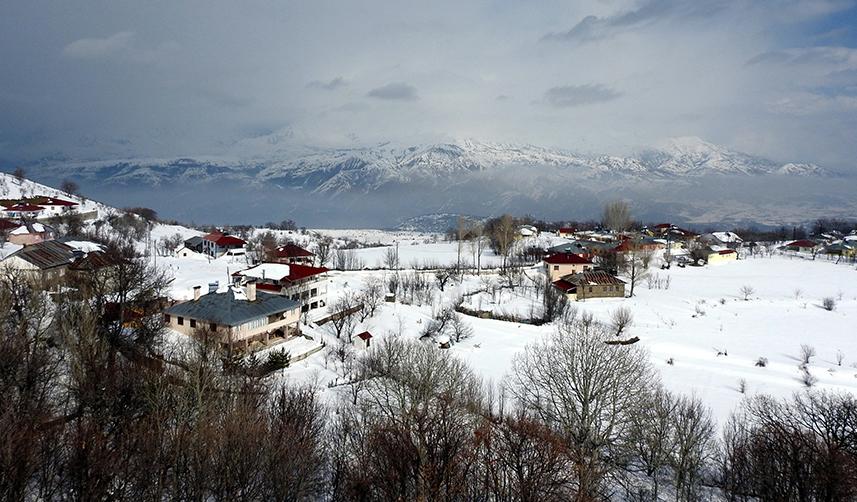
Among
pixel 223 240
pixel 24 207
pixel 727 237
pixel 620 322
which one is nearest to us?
pixel 620 322

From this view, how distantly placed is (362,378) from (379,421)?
6.24 metres

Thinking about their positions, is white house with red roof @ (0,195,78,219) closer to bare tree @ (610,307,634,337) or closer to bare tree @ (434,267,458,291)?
bare tree @ (434,267,458,291)

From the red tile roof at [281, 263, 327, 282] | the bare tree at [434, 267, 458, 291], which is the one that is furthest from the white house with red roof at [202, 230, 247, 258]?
the red tile roof at [281, 263, 327, 282]

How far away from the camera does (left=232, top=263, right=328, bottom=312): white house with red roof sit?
→ 40031mm

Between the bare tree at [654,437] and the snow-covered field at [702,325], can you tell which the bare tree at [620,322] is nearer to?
the snow-covered field at [702,325]

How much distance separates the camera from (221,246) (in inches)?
3022

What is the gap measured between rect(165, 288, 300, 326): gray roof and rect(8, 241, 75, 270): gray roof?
16.3m

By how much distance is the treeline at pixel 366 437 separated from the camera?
42.7 ft

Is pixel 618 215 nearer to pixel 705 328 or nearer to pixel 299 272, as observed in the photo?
pixel 705 328

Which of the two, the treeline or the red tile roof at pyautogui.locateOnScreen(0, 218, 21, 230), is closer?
the treeline

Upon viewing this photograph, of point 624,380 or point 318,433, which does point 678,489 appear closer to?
point 624,380

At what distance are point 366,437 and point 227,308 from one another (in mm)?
17689

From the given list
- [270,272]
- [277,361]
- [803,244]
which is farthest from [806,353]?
[803,244]

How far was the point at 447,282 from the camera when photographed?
200ft
